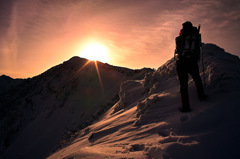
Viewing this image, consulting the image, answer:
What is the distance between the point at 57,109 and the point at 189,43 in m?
19.4

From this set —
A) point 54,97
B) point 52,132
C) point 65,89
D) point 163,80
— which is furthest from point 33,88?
point 163,80

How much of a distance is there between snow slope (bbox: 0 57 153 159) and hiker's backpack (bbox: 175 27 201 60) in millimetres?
10306

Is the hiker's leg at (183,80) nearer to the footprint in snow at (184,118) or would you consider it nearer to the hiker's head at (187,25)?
the footprint in snow at (184,118)

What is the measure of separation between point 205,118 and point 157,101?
173 cm

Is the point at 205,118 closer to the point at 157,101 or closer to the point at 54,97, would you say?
the point at 157,101

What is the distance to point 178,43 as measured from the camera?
3.37 m

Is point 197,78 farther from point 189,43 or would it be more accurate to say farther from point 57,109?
point 57,109

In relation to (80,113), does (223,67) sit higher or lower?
higher

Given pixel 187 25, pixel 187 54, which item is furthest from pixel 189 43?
pixel 187 25

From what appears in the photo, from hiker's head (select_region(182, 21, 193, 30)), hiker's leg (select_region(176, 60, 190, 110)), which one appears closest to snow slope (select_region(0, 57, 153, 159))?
hiker's leg (select_region(176, 60, 190, 110))

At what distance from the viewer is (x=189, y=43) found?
326 centimetres

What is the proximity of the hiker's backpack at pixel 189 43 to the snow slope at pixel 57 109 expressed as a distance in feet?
33.8

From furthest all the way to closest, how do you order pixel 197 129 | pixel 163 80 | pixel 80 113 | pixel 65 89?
pixel 65 89
pixel 80 113
pixel 163 80
pixel 197 129

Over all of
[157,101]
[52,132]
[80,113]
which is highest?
[157,101]
